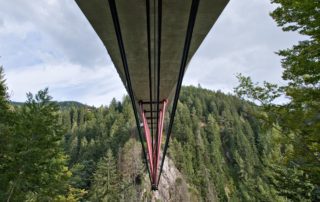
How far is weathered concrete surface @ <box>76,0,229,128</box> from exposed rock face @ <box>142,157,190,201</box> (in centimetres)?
6479

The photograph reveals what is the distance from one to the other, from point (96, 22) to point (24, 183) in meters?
14.2

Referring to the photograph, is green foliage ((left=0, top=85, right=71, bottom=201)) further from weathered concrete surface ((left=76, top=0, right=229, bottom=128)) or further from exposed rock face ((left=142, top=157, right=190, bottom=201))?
exposed rock face ((left=142, top=157, right=190, bottom=201))

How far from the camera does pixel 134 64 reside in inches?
207

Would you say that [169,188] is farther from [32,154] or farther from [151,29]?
[151,29]

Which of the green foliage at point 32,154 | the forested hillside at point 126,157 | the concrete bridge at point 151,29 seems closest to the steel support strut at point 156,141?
the concrete bridge at point 151,29

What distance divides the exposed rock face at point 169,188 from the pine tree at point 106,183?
826 cm

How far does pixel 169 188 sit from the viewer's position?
7394 cm

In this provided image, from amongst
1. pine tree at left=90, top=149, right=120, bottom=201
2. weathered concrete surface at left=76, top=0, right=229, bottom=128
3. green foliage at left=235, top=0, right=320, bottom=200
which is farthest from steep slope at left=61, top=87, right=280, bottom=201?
weathered concrete surface at left=76, top=0, right=229, bottom=128

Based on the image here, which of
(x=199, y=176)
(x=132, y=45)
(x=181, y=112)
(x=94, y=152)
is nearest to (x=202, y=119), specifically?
(x=181, y=112)

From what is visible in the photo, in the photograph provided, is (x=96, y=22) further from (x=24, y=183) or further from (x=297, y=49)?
(x=24, y=183)

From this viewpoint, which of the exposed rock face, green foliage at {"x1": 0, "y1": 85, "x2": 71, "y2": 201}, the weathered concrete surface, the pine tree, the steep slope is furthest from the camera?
the steep slope

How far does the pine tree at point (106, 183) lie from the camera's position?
205 ft

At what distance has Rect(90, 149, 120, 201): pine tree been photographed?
205 ft

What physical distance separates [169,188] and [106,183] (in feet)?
61.2
